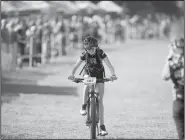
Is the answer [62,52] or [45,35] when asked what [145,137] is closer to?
[45,35]

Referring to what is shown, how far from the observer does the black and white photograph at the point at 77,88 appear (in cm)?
954

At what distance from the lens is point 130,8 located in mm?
73688

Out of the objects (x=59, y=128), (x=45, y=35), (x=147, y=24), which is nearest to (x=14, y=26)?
(x=45, y=35)

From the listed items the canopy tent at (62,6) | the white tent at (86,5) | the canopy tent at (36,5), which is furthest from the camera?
the white tent at (86,5)

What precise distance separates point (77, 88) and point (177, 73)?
29.1 ft

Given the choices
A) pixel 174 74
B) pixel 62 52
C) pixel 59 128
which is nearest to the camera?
pixel 174 74

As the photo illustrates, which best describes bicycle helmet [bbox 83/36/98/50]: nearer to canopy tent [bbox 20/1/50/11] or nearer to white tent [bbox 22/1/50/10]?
canopy tent [bbox 20/1/50/11]

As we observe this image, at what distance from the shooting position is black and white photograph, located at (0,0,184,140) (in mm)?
9539

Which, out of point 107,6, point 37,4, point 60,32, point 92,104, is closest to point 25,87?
point 92,104

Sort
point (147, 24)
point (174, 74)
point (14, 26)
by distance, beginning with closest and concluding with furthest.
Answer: point (174, 74) → point (14, 26) → point (147, 24)

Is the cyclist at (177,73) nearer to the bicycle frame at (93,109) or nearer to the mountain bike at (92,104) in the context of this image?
the mountain bike at (92,104)

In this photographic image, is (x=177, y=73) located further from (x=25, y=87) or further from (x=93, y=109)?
(x=25, y=87)

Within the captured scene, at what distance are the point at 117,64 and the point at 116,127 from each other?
57.1ft

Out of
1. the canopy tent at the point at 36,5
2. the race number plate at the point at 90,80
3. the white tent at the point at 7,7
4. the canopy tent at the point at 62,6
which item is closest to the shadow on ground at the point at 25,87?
the white tent at the point at 7,7
